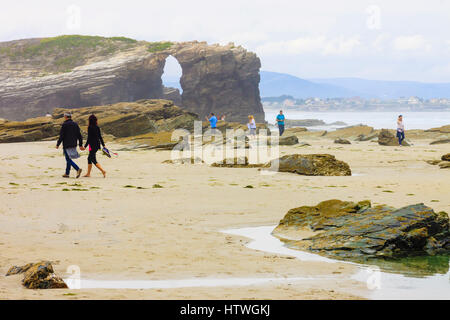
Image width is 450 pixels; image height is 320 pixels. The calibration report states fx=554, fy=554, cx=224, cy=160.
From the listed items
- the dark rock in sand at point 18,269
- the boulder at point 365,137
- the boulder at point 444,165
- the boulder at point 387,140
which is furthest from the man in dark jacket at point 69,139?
the boulder at point 365,137

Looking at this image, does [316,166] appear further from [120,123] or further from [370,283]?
[120,123]

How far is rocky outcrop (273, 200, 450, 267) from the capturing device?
21.9 feet

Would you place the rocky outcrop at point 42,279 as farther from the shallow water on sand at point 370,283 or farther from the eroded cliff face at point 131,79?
the eroded cliff face at point 131,79

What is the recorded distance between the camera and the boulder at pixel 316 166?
48.4ft

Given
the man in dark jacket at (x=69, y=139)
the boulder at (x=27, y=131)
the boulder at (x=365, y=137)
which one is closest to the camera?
the man in dark jacket at (x=69, y=139)

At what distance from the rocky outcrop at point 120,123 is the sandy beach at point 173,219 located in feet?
42.4

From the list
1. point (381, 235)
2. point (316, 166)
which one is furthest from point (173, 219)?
point (316, 166)

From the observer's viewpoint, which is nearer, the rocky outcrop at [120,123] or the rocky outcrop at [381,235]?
the rocky outcrop at [381,235]

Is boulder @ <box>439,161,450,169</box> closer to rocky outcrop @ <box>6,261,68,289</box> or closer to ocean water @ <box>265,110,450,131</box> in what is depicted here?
rocky outcrop @ <box>6,261,68,289</box>

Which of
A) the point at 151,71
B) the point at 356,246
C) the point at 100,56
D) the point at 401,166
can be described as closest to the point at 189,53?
the point at 151,71

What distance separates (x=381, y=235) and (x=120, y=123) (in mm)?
26200

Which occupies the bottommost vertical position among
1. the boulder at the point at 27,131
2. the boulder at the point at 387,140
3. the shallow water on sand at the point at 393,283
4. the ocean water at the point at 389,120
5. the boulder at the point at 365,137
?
the ocean water at the point at 389,120

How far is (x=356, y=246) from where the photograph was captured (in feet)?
22.1

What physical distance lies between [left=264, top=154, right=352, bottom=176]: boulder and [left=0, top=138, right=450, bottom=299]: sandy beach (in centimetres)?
41
